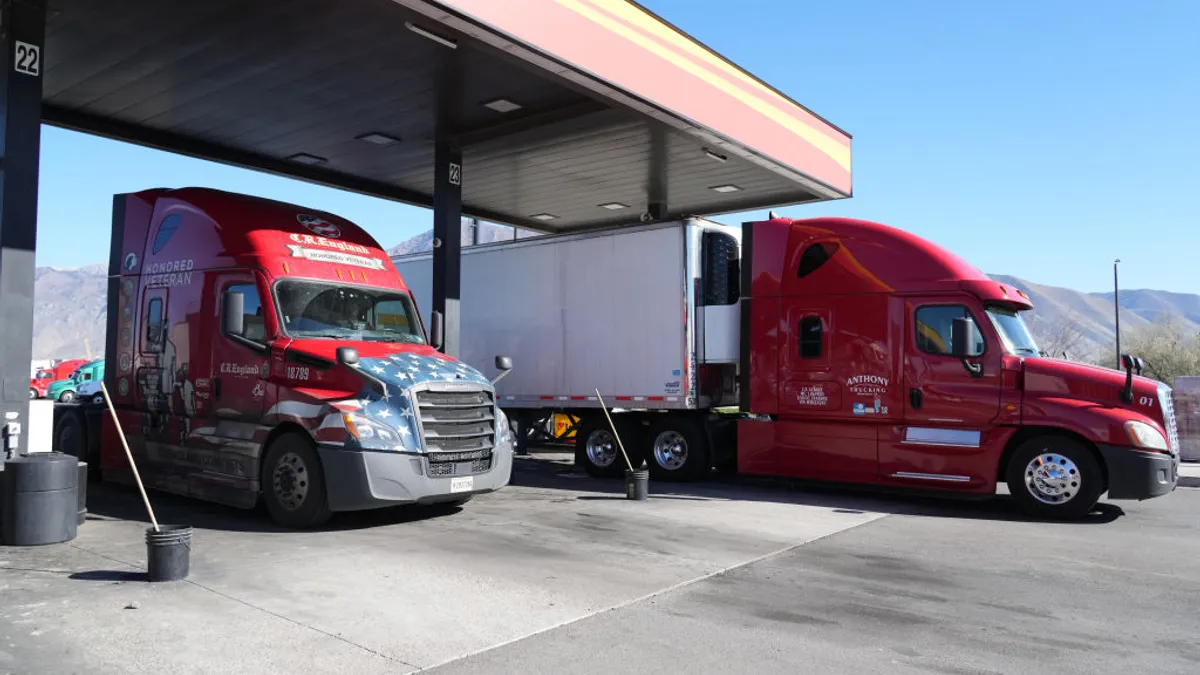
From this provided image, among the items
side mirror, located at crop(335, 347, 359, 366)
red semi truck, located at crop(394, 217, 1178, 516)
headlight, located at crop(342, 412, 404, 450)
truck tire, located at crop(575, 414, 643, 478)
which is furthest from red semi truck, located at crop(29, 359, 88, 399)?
headlight, located at crop(342, 412, 404, 450)

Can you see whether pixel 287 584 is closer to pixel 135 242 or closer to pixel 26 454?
pixel 26 454

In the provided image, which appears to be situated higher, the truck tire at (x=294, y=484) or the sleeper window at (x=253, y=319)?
the sleeper window at (x=253, y=319)

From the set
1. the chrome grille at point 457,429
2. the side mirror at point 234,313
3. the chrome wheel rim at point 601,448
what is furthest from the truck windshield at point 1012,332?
the side mirror at point 234,313

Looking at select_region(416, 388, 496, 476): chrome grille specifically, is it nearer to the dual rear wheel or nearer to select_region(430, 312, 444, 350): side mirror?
select_region(430, 312, 444, 350): side mirror

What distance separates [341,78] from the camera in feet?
38.2

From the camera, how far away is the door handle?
11.0 meters

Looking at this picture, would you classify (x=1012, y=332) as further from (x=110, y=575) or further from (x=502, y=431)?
(x=110, y=575)

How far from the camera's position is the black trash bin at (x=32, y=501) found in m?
7.67

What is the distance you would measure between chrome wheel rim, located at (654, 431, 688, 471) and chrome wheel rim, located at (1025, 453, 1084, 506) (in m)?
4.87

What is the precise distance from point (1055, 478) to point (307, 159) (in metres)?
13.1

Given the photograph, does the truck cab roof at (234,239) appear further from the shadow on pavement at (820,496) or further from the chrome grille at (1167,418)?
the chrome grille at (1167,418)

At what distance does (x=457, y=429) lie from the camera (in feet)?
30.0

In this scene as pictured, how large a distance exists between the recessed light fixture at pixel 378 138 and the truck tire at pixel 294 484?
266 inches

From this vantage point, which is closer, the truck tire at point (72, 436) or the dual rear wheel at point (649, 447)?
the truck tire at point (72, 436)
